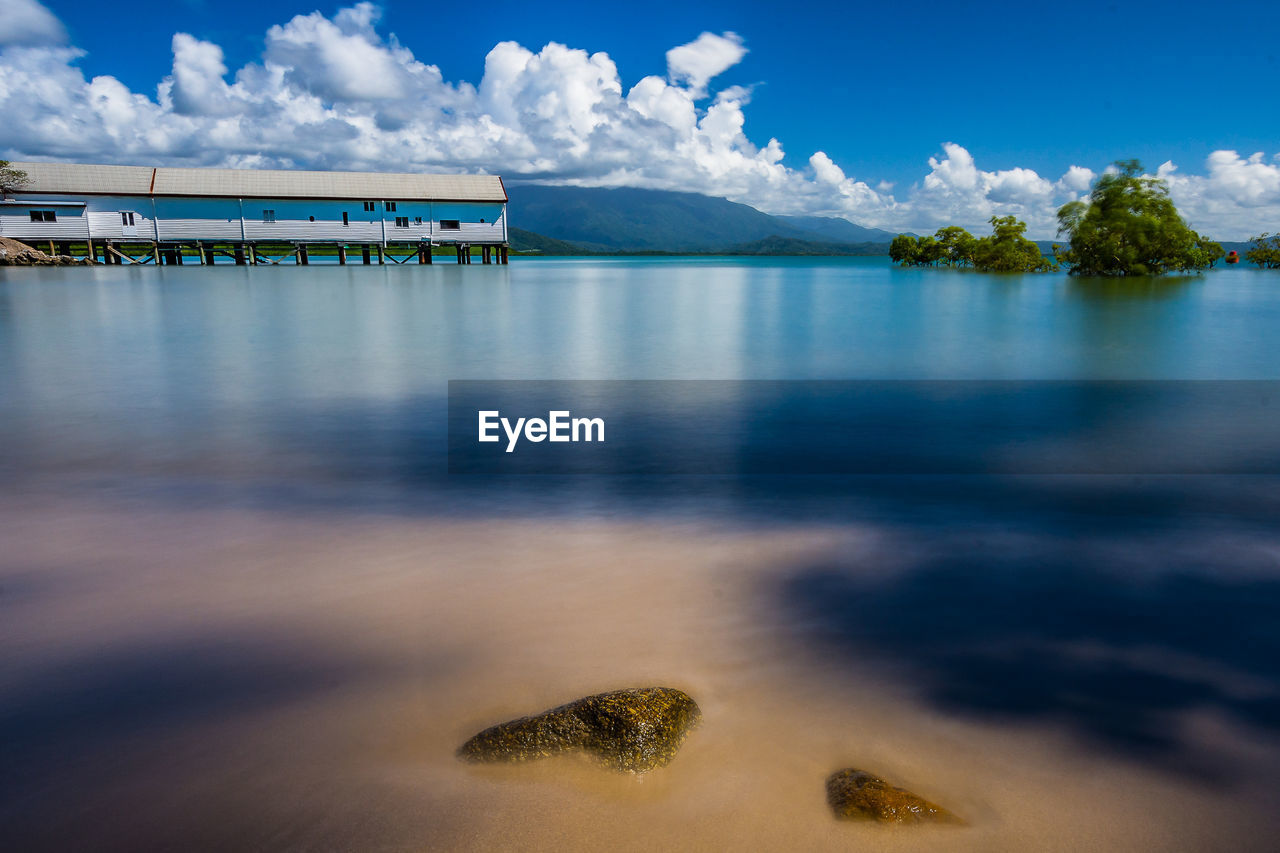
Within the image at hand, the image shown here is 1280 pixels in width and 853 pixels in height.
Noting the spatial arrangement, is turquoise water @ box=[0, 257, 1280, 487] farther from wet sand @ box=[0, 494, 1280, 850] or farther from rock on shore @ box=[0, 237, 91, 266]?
rock on shore @ box=[0, 237, 91, 266]

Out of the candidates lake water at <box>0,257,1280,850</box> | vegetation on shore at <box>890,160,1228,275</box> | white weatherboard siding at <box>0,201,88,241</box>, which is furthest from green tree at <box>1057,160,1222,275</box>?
white weatherboard siding at <box>0,201,88,241</box>

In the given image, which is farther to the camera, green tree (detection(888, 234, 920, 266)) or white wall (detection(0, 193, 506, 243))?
green tree (detection(888, 234, 920, 266))

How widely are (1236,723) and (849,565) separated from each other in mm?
2614

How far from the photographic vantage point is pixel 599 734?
3.62 meters

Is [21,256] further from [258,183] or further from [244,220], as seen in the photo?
[258,183]

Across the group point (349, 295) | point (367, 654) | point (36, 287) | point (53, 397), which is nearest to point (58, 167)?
point (36, 287)

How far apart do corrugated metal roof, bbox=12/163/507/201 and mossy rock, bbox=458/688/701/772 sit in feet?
208

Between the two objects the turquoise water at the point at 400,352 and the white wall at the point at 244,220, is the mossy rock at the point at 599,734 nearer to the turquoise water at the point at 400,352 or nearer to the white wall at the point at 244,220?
the turquoise water at the point at 400,352

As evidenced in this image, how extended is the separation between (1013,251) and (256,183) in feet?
223

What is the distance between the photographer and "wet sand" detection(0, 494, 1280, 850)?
3230 mm

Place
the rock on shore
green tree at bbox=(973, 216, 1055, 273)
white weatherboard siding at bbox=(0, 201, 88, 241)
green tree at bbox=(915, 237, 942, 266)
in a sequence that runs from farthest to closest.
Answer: green tree at bbox=(915, 237, 942, 266) → green tree at bbox=(973, 216, 1055, 273) → white weatherboard siding at bbox=(0, 201, 88, 241) → the rock on shore

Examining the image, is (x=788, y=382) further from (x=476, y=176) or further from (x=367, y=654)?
(x=476, y=176)

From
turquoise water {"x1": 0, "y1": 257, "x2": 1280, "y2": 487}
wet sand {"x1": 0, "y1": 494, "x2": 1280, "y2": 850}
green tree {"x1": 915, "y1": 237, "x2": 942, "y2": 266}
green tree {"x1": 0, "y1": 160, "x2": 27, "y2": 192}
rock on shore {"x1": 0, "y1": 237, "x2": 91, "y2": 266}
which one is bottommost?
wet sand {"x1": 0, "y1": 494, "x2": 1280, "y2": 850}

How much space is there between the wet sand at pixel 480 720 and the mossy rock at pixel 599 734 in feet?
0.26
